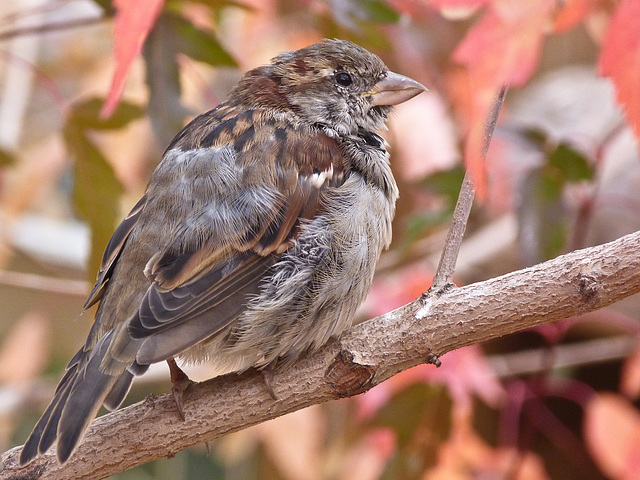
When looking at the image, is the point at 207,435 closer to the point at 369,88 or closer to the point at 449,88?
the point at 369,88

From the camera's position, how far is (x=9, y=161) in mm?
3025

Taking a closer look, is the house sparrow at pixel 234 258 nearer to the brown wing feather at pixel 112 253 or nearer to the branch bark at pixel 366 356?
the brown wing feather at pixel 112 253

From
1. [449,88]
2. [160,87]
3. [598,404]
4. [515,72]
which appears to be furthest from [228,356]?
[449,88]

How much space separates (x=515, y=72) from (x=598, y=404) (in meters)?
1.86

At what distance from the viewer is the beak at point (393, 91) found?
2881 millimetres

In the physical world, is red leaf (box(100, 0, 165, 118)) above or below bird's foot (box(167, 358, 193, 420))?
above

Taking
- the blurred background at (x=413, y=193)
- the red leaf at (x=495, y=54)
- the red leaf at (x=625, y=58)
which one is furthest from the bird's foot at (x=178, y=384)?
the red leaf at (x=625, y=58)

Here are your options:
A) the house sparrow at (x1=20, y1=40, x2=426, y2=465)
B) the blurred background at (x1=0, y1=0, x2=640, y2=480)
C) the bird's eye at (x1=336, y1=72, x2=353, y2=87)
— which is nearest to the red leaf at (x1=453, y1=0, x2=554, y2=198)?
the blurred background at (x1=0, y1=0, x2=640, y2=480)

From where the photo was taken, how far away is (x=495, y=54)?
212 centimetres

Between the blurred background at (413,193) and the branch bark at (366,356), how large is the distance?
0.30 meters

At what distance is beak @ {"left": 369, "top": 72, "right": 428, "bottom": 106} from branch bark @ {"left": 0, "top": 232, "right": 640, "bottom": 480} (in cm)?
108

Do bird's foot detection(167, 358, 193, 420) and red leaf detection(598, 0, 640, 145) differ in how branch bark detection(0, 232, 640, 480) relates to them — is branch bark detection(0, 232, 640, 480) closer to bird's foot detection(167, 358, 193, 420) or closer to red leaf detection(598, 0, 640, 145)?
bird's foot detection(167, 358, 193, 420)

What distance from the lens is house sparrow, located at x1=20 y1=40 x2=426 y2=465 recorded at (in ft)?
6.86

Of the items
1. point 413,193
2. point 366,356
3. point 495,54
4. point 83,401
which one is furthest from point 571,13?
point 413,193
